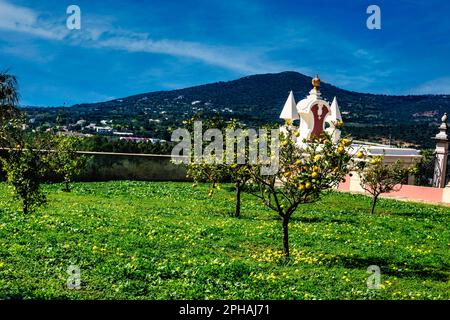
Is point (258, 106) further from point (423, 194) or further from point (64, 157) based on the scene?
point (64, 157)

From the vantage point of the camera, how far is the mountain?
87.2 metres

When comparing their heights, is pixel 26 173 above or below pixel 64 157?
below

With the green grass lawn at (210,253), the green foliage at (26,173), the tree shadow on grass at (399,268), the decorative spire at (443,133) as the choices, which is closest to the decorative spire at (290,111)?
the decorative spire at (443,133)

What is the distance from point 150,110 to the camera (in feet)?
381

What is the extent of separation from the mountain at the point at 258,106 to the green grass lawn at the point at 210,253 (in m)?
55.9

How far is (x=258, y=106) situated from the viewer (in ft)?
323

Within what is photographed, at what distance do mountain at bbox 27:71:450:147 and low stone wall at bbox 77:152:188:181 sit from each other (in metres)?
39.1

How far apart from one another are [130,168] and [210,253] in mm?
22975

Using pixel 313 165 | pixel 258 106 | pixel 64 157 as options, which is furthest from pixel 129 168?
pixel 258 106

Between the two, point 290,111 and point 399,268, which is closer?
point 399,268

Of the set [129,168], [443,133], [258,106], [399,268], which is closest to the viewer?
[399,268]

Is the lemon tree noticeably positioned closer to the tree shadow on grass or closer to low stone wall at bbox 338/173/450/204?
the tree shadow on grass
